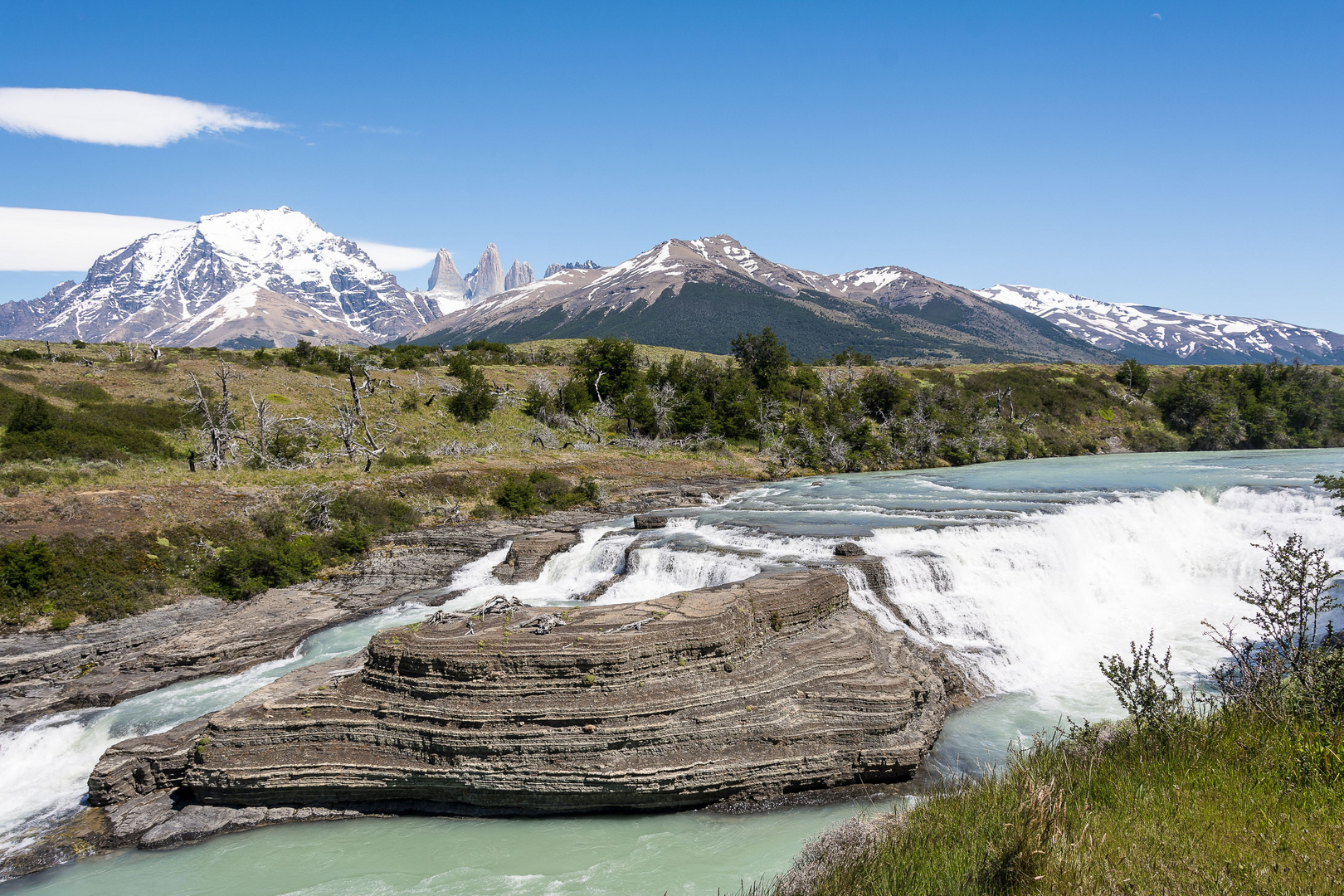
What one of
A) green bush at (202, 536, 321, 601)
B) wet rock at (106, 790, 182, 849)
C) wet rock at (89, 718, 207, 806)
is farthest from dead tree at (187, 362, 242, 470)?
wet rock at (106, 790, 182, 849)

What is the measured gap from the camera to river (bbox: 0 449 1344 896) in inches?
366

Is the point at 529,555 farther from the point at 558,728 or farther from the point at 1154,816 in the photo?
the point at 1154,816

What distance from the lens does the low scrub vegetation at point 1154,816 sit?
441 cm

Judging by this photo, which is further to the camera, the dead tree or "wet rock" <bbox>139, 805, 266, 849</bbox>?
the dead tree

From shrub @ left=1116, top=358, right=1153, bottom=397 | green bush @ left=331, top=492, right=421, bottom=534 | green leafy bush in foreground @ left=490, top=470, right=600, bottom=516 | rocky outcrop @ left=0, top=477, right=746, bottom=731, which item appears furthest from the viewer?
shrub @ left=1116, top=358, right=1153, bottom=397

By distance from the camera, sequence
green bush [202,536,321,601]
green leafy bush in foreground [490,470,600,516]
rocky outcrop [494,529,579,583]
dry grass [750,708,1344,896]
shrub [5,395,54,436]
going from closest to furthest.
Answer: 1. dry grass [750,708,1344,896]
2. green bush [202,536,321,601]
3. rocky outcrop [494,529,579,583]
4. shrub [5,395,54,436]
5. green leafy bush in foreground [490,470,600,516]

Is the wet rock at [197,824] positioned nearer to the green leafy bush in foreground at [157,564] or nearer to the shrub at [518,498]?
the green leafy bush in foreground at [157,564]

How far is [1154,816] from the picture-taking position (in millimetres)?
5207

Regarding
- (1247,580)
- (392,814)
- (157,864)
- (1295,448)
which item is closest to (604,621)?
(392,814)

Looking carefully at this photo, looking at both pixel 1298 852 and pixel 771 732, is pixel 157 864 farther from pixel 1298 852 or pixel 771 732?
pixel 1298 852

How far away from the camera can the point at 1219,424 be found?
5306 centimetres

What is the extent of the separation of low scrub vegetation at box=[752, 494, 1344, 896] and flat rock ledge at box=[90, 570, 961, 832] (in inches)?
135

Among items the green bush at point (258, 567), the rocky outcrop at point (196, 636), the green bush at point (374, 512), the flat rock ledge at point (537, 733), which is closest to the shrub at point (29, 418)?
the green bush at point (374, 512)

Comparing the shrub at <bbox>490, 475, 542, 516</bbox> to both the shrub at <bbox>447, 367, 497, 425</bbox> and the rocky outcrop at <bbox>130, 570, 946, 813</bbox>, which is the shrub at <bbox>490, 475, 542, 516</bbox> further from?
the rocky outcrop at <bbox>130, 570, 946, 813</bbox>
